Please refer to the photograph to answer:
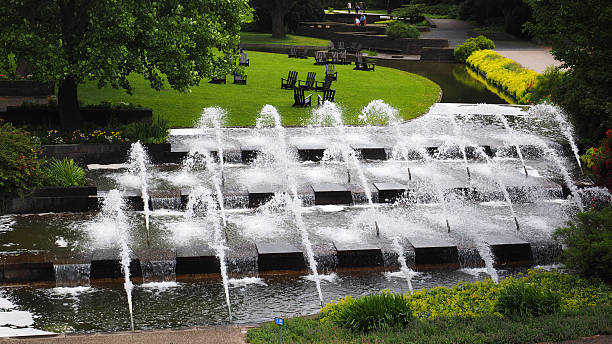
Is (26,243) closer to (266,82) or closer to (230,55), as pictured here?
(230,55)

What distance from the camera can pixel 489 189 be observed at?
778 inches

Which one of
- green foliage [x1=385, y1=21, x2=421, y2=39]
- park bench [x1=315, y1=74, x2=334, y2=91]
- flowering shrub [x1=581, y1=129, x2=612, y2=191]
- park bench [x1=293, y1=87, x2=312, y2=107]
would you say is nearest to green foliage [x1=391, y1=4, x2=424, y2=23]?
green foliage [x1=385, y1=21, x2=421, y2=39]

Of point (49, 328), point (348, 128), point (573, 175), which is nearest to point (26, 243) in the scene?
point (49, 328)

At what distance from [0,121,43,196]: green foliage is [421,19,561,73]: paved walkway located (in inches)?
→ 1176

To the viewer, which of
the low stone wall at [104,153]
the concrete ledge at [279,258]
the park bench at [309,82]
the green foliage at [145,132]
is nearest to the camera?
the concrete ledge at [279,258]

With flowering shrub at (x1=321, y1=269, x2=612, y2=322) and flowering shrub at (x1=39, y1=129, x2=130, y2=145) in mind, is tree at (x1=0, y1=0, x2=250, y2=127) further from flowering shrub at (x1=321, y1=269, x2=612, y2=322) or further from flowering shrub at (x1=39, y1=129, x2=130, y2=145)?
flowering shrub at (x1=321, y1=269, x2=612, y2=322)

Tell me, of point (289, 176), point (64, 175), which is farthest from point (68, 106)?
point (289, 176)

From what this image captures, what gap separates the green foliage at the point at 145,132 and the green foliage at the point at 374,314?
A: 12385 millimetres

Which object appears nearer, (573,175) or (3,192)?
(3,192)

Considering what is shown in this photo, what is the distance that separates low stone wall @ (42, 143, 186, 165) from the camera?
20625 millimetres

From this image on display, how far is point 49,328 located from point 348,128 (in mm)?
15616

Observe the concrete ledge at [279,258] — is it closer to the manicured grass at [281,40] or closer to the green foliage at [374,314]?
the green foliage at [374,314]

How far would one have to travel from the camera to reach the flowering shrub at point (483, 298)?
11234 millimetres

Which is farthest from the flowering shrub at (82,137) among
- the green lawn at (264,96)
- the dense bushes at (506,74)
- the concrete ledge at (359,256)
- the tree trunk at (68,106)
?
the dense bushes at (506,74)
